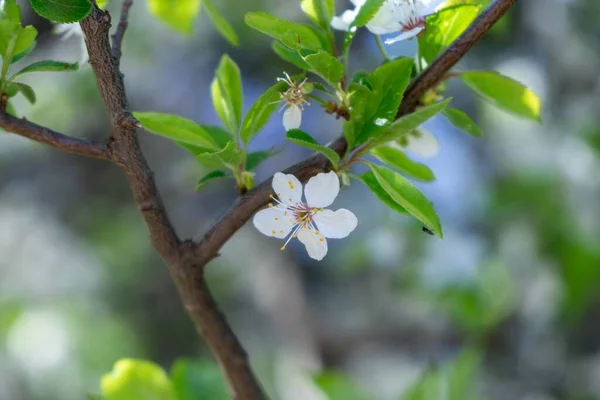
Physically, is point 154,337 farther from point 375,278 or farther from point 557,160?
point 557,160

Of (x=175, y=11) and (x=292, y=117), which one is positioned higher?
(x=175, y=11)

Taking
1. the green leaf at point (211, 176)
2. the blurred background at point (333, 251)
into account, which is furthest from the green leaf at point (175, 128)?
the blurred background at point (333, 251)

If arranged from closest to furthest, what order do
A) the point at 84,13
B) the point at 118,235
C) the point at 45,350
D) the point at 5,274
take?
the point at 84,13 < the point at 45,350 < the point at 5,274 < the point at 118,235

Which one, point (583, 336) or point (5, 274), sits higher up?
point (5, 274)

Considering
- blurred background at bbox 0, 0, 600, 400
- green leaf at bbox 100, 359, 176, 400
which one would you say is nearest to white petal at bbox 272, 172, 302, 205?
green leaf at bbox 100, 359, 176, 400

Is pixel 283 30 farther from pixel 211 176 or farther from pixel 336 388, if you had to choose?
pixel 336 388

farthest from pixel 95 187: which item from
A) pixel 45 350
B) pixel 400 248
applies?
pixel 400 248

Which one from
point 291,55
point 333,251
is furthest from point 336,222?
point 333,251
